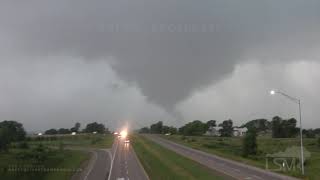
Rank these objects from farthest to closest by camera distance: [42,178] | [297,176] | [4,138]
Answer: [4,138]
[42,178]
[297,176]

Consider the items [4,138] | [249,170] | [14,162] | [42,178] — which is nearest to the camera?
[249,170]

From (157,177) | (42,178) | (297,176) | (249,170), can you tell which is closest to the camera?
(297,176)

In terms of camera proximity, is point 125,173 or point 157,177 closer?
point 157,177

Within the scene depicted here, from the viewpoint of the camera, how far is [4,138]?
19075cm

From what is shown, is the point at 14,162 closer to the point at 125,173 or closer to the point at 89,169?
the point at 89,169

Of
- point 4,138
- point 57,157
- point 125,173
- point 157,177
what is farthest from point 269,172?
point 4,138

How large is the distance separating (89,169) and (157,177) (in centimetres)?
2649

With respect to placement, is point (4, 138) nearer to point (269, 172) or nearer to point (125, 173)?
point (125, 173)

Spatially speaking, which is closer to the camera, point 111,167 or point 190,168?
point 190,168

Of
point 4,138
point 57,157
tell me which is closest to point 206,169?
point 57,157

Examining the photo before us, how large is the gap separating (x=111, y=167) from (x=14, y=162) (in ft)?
148

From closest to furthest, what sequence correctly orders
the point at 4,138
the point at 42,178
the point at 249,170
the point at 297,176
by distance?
the point at 297,176, the point at 249,170, the point at 42,178, the point at 4,138

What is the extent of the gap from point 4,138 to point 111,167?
108m

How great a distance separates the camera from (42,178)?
91.7m
